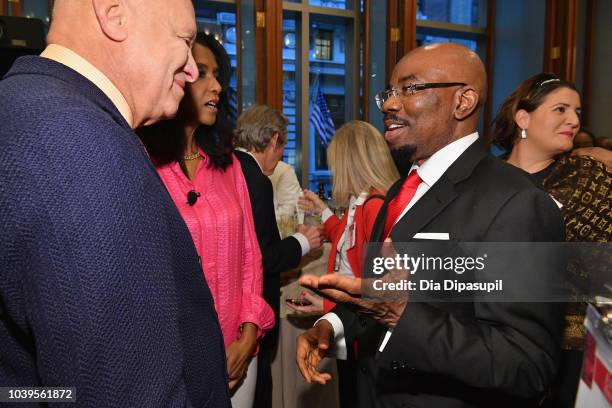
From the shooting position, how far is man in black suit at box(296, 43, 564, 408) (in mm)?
980

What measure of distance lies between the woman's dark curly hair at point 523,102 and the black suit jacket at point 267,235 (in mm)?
1258

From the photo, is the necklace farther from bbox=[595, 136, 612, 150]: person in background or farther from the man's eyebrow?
bbox=[595, 136, 612, 150]: person in background

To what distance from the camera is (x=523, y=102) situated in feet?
7.41

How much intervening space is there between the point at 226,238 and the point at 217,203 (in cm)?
12

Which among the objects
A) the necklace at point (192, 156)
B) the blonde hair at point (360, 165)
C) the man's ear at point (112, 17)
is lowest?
the blonde hair at point (360, 165)

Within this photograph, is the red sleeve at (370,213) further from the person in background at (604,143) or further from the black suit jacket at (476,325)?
the person in background at (604,143)

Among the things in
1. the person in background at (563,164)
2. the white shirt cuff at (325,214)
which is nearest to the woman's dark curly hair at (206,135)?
the white shirt cuff at (325,214)

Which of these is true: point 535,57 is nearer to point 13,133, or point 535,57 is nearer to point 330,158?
point 330,158

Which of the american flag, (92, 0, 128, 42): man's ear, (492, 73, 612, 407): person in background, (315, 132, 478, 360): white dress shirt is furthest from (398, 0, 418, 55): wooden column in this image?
(92, 0, 128, 42): man's ear

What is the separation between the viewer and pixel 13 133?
0.55m

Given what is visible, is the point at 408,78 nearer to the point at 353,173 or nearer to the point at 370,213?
the point at 370,213

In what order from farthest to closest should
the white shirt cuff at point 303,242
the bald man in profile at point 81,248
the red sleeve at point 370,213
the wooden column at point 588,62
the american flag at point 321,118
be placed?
the wooden column at point 588,62, the american flag at point 321,118, the white shirt cuff at point 303,242, the red sleeve at point 370,213, the bald man in profile at point 81,248

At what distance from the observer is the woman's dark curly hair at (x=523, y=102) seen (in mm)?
2207

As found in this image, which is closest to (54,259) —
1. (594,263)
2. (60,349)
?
(60,349)
